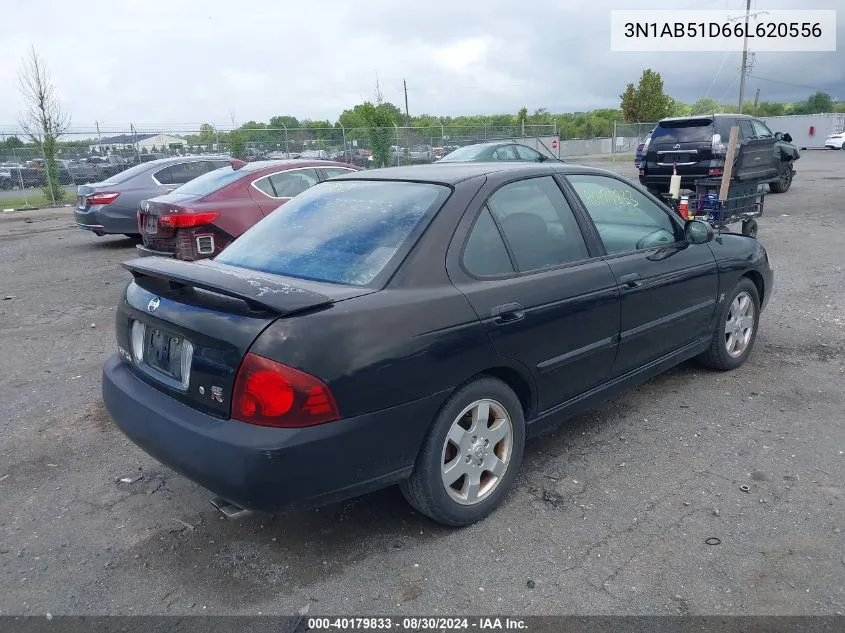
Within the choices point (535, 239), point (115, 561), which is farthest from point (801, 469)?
point (115, 561)

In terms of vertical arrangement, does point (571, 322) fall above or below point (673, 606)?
above

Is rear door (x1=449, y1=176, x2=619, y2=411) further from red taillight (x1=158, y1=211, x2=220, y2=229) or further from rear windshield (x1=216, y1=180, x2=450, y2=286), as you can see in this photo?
red taillight (x1=158, y1=211, x2=220, y2=229)

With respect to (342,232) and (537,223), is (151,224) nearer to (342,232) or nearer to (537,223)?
(342,232)

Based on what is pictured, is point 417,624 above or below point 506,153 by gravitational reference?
below

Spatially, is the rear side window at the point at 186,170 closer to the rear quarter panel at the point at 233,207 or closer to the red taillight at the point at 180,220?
the rear quarter panel at the point at 233,207

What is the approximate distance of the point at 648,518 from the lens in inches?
126

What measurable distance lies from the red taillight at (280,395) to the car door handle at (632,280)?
6.57 ft

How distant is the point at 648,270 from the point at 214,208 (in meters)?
5.41

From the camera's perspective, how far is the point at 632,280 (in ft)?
12.8

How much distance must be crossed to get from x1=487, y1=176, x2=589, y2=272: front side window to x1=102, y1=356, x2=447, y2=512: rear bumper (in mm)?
991

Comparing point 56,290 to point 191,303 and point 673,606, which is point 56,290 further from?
point 673,606

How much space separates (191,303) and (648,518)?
91.0 inches

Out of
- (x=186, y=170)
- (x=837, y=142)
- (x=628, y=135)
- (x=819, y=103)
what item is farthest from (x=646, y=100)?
(x=819, y=103)

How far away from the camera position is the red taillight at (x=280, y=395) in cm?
254
